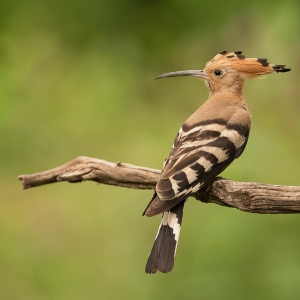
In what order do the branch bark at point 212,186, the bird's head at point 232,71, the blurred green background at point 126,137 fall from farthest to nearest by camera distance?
the blurred green background at point 126,137 → the bird's head at point 232,71 → the branch bark at point 212,186

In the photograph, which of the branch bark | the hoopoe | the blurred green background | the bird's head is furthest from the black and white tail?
the blurred green background

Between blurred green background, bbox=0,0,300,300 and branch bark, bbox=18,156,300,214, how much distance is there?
79 centimetres

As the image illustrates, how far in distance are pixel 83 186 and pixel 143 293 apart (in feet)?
3.27

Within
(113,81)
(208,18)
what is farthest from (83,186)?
(208,18)

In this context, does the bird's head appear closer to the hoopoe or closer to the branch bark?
the hoopoe

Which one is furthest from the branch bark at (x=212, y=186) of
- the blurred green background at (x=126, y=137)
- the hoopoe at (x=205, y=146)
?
the blurred green background at (x=126, y=137)

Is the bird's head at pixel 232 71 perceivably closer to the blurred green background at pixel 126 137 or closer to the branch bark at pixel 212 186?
the branch bark at pixel 212 186

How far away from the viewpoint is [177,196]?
2162mm

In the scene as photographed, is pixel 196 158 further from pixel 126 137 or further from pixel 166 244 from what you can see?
pixel 126 137

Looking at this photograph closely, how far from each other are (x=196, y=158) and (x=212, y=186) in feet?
0.38

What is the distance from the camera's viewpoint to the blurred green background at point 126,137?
317 centimetres

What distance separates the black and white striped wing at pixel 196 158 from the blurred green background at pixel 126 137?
33.1 inches

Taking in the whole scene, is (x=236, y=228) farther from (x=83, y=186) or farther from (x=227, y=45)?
(x=227, y=45)

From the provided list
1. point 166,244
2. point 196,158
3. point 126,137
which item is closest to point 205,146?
point 196,158
